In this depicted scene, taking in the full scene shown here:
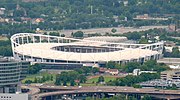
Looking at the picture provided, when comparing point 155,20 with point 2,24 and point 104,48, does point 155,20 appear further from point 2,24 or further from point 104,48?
point 104,48

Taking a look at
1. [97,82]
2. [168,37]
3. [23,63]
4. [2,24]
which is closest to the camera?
[23,63]

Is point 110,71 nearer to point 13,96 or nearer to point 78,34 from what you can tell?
point 13,96

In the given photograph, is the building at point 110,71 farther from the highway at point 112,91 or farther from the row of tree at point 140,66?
the highway at point 112,91

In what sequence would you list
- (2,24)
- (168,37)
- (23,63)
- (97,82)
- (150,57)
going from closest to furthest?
(23,63), (97,82), (150,57), (168,37), (2,24)

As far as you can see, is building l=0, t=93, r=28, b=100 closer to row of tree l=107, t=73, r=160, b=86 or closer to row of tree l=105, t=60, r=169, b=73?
row of tree l=107, t=73, r=160, b=86

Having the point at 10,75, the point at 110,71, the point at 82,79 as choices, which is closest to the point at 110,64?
the point at 110,71

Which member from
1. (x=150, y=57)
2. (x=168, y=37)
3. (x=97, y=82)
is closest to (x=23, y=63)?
(x=97, y=82)
